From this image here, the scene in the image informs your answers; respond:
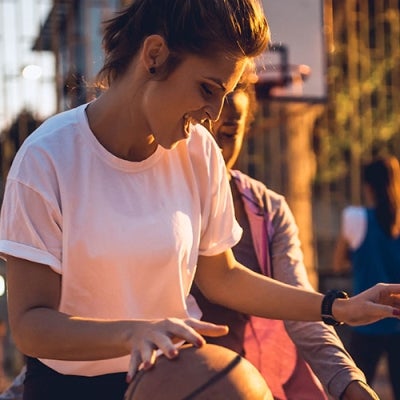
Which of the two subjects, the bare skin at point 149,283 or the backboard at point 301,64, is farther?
the backboard at point 301,64

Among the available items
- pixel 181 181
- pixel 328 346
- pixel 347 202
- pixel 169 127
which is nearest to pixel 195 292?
pixel 328 346

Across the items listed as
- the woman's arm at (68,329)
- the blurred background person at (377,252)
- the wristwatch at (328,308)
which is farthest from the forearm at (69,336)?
the blurred background person at (377,252)

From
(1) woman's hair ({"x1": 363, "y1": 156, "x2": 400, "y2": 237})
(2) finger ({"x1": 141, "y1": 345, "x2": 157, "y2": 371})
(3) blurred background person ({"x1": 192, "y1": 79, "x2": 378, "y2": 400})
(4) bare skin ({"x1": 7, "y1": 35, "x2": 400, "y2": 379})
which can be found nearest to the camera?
(2) finger ({"x1": 141, "y1": 345, "x2": 157, "y2": 371})

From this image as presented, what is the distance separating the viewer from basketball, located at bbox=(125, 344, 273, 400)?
2242 mm

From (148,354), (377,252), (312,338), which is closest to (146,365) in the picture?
(148,354)

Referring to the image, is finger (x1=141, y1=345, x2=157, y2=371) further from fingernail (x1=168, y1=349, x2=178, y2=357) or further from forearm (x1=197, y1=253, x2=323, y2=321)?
forearm (x1=197, y1=253, x2=323, y2=321)

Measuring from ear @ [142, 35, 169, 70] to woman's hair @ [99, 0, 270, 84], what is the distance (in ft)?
0.04

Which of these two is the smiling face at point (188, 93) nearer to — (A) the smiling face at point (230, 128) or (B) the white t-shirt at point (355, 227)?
(A) the smiling face at point (230, 128)

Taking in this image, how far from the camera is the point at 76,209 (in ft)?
8.55

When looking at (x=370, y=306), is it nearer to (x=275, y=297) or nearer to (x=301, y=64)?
(x=275, y=297)

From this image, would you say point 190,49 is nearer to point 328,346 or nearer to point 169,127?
point 169,127

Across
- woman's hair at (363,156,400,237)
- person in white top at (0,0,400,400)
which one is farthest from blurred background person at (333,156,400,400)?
person in white top at (0,0,400,400)

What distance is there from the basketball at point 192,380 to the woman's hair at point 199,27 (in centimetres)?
65

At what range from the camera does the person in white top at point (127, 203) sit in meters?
2.53
